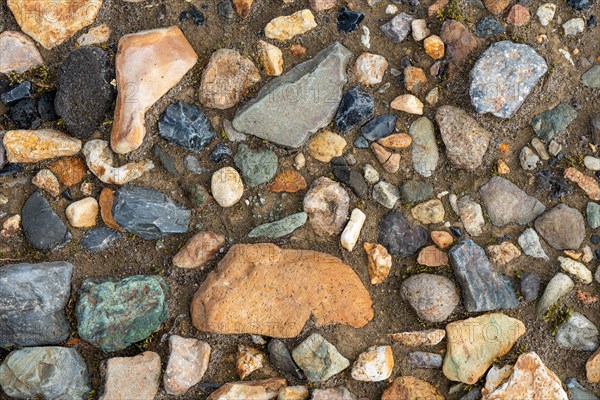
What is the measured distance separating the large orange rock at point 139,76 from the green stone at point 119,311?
0.93m

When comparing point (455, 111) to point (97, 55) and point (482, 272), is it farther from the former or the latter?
point (97, 55)

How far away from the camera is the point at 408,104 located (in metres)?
4.61

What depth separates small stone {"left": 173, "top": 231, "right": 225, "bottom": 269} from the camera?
14.7 ft

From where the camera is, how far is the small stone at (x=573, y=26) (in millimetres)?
4719

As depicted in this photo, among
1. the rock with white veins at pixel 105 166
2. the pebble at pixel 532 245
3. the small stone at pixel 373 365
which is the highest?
the rock with white veins at pixel 105 166

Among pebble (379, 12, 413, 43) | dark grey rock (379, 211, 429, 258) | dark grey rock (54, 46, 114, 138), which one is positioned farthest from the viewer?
pebble (379, 12, 413, 43)

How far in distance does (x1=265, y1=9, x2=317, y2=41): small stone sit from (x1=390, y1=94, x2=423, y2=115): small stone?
2.64 feet

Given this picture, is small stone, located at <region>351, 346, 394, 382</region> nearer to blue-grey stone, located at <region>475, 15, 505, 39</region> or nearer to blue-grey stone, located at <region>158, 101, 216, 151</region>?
blue-grey stone, located at <region>158, 101, 216, 151</region>

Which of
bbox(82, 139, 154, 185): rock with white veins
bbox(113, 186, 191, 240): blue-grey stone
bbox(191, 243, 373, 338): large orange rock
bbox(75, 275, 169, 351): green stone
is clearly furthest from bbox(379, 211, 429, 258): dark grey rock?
bbox(82, 139, 154, 185): rock with white veins

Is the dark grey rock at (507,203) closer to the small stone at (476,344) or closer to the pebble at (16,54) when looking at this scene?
the small stone at (476,344)

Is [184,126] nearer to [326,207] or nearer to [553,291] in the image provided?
[326,207]

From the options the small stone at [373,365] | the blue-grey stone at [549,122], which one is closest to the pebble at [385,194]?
the small stone at [373,365]

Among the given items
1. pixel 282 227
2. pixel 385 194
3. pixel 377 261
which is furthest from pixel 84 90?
pixel 377 261

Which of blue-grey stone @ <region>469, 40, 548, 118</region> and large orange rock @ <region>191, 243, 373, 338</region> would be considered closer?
large orange rock @ <region>191, 243, 373, 338</region>
